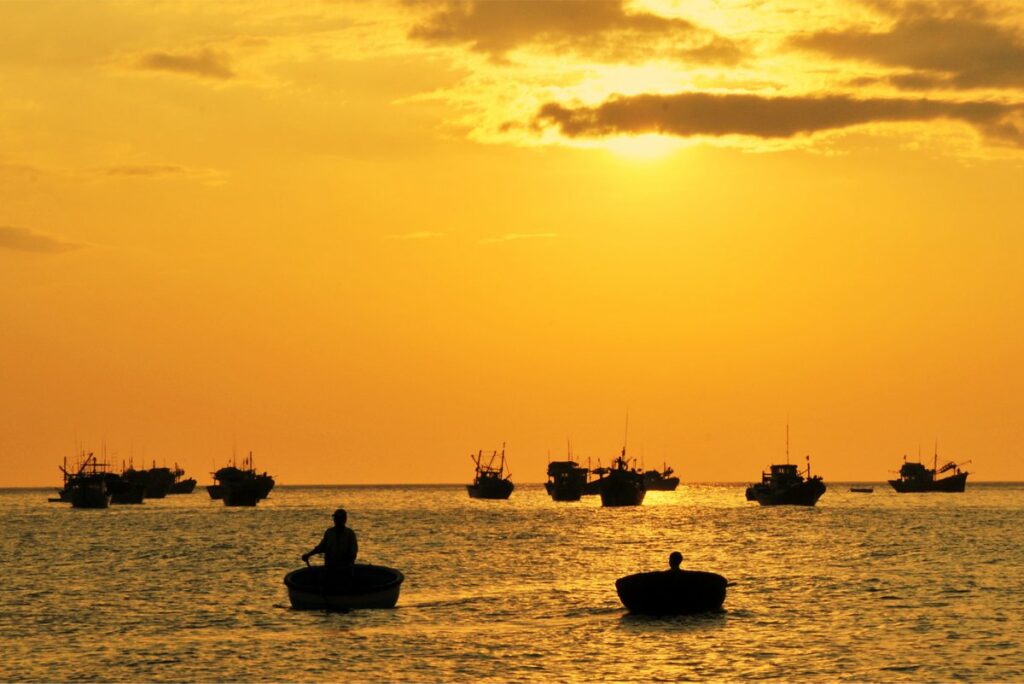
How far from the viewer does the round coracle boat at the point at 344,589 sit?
52281 millimetres

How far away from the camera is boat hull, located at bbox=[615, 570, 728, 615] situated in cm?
5347

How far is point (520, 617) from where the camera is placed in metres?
56.1

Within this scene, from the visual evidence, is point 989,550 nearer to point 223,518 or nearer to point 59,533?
point 59,533

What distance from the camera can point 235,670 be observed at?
42.2 meters

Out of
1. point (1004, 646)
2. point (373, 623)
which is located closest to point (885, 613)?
point (1004, 646)

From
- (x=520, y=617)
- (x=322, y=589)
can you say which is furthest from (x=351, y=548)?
(x=520, y=617)

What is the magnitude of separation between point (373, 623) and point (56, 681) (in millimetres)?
13758

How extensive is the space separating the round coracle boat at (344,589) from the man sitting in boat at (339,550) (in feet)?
0.89

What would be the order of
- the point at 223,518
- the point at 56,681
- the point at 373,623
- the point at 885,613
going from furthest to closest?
1. the point at 223,518
2. the point at 885,613
3. the point at 373,623
4. the point at 56,681

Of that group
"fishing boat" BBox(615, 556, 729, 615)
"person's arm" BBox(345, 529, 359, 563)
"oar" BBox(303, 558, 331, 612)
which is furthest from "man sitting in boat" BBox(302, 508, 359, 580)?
"fishing boat" BBox(615, 556, 729, 615)

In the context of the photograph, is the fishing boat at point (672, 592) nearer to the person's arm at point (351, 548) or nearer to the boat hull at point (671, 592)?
the boat hull at point (671, 592)

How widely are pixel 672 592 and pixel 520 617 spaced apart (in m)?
6.38

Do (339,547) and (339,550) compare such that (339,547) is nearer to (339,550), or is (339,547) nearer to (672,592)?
(339,550)

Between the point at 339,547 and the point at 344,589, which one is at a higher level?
the point at 339,547
